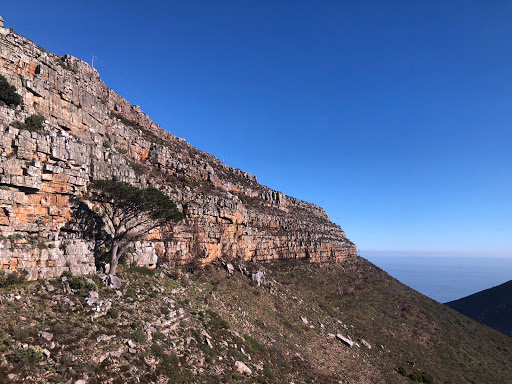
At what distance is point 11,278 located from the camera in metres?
13.9

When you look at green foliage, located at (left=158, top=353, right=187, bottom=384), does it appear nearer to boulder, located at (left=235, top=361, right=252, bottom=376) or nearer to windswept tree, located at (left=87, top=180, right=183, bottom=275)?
boulder, located at (left=235, top=361, right=252, bottom=376)

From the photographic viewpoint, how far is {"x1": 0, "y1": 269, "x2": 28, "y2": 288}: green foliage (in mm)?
13594

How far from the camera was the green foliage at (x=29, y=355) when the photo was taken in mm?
9766

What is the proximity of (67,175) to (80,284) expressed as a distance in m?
8.17

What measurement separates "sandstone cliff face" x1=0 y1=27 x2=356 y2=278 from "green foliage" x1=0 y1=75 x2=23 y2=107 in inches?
31.0

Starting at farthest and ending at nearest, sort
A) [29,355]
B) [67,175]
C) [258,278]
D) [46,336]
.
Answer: [258,278]
[67,175]
[46,336]
[29,355]

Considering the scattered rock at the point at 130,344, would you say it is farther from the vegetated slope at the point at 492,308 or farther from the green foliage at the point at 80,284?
the vegetated slope at the point at 492,308

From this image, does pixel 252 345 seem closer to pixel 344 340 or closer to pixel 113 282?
pixel 113 282

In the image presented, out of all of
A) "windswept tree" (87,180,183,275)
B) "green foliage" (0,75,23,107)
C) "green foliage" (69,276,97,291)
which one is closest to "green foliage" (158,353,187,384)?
"green foliage" (69,276,97,291)

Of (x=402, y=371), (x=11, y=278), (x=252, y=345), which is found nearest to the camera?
(x=11, y=278)

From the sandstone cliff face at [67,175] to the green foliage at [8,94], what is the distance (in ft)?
2.59

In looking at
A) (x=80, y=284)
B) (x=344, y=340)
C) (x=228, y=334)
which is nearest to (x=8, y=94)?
(x=80, y=284)

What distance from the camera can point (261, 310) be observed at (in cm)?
2872

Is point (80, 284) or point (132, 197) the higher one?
point (132, 197)
